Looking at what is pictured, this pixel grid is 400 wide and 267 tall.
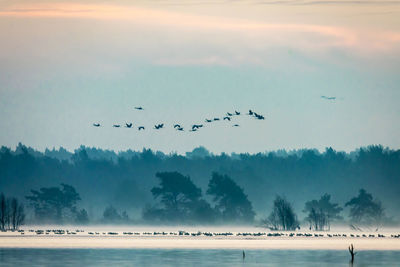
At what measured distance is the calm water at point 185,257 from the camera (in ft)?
253

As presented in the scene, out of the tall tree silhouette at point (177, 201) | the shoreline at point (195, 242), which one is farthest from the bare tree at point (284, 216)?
the tall tree silhouette at point (177, 201)

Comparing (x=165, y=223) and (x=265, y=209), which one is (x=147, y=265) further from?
(x=265, y=209)

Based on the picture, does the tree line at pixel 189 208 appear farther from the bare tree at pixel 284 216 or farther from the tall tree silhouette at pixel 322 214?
the bare tree at pixel 284 216

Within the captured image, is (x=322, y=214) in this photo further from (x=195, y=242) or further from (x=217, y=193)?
(x=195, y=242)

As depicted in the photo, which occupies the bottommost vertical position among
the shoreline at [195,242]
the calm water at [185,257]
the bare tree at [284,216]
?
the calm water at [185,257]

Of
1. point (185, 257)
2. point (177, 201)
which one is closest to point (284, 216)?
point (177, 201)

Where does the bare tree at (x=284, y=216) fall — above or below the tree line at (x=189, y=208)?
below

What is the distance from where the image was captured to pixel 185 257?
272ft

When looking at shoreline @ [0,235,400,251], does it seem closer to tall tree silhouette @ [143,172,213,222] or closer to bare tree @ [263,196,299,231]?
bare tree @ [263,196,299,231]

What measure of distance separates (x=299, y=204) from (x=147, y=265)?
357 feet

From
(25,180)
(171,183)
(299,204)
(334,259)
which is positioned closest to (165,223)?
(171,183)

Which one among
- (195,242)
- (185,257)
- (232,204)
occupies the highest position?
(232,204)

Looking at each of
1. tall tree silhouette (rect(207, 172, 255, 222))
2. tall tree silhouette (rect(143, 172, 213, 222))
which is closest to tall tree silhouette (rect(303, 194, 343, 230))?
tall tree silhouette (rect(207, 172, 255, 222))

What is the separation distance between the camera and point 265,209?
577 ft
